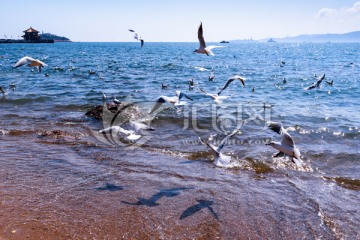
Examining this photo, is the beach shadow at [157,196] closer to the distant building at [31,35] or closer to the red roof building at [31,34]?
the red roof building at [31,34]

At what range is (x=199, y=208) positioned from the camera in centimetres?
582

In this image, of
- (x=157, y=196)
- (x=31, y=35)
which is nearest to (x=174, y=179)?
(x=157, y=196)

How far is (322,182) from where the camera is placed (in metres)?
7.23

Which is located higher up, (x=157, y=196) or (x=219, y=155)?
(x=219, y=155)

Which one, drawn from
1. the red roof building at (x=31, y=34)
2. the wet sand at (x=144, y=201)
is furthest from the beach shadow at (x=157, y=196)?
the red roof building at (x=31, y=34)

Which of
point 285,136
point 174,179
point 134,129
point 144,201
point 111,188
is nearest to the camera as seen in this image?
point 144,201

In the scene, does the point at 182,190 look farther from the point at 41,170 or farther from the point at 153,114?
the point at 153,114

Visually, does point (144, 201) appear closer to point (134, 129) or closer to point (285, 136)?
point (134, 129)

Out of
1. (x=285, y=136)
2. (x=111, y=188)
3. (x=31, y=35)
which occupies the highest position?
(x=31, y=35)

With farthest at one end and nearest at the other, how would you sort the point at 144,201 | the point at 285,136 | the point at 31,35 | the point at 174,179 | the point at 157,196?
the point at 31,35
the point at 174,179
the point at 285,136
the point at 157,196
the point at 144,201

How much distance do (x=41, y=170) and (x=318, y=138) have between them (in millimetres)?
8356

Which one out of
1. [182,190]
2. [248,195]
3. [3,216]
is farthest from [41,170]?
[248,195]

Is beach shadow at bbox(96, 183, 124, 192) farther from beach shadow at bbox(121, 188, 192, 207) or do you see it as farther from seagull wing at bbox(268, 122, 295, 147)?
seagull wing at bbox(268, 122, 295, 147)

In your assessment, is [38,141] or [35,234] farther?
[38,141]
